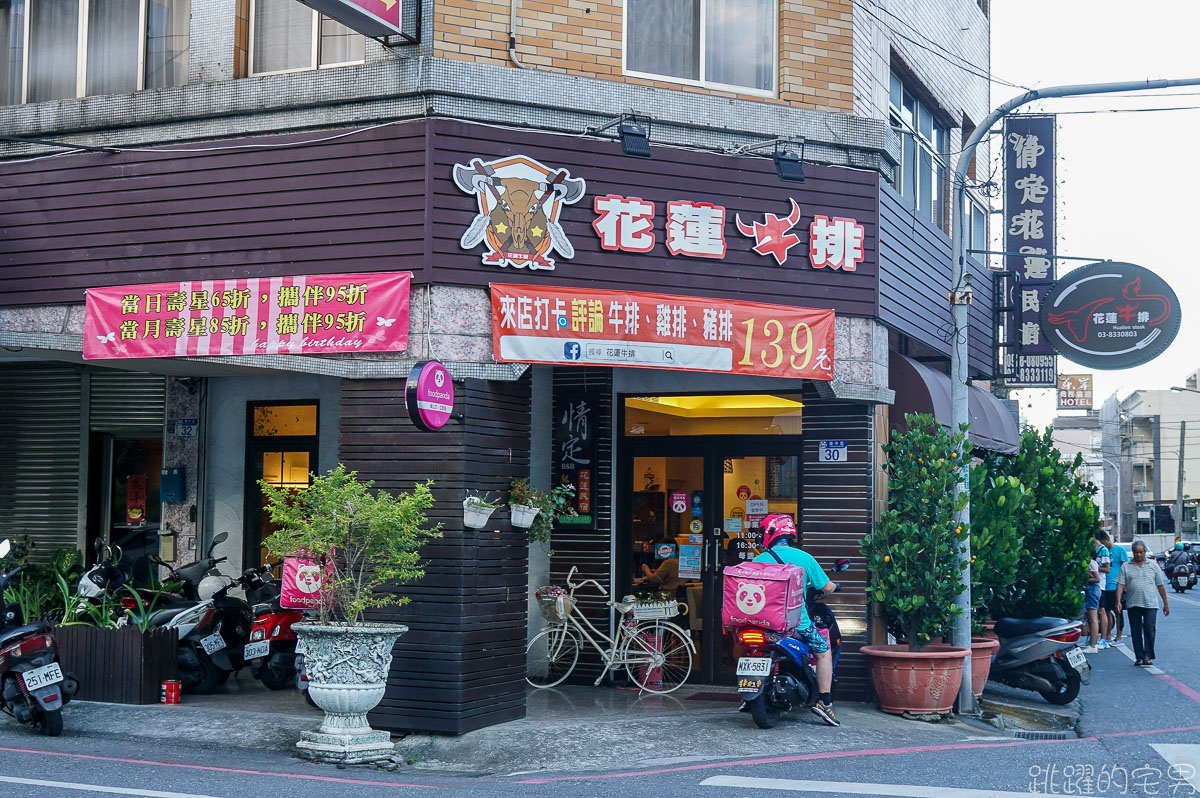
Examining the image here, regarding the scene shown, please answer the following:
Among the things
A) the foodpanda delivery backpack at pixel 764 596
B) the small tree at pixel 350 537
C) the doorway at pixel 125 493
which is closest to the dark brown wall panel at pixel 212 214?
the small tree at pixel 350 537

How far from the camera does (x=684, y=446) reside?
1338 centimetres

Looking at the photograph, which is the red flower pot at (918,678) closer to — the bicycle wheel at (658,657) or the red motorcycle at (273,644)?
the bicycle wheel at (658,657)

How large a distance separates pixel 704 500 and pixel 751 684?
10.4ft

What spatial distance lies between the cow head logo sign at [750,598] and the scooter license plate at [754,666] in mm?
393

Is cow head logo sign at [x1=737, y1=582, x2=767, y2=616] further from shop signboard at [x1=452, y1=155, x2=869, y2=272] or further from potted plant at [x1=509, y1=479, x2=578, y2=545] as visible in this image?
shop signboard at [x1=452, y1=155, x2=869, y2=272]

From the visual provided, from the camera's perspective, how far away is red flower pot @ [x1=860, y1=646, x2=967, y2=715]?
1131 centimetres

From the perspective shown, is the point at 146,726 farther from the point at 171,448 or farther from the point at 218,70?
the point at 218,70

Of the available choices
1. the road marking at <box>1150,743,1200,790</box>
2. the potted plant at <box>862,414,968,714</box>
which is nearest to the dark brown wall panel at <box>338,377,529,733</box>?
the potted plant at <box>862,414,968,714</box>

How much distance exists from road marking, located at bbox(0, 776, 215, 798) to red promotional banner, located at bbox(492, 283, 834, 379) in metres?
4.54

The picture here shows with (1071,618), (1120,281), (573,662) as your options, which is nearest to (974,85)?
(1120,281)

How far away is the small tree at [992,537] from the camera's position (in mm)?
12352

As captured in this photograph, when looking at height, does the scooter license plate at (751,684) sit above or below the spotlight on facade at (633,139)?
below

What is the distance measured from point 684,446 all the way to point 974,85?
9.16 meters

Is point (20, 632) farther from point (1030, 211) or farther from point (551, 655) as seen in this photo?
point (1030, 211)
